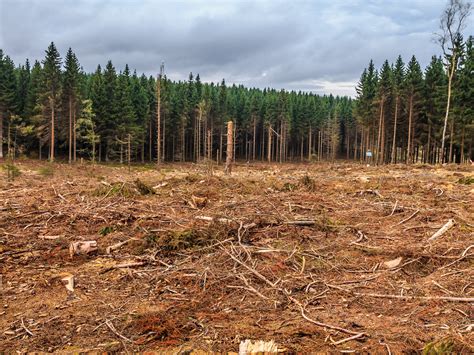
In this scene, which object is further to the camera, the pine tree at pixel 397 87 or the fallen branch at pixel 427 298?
the pine tree at pixel 397 87

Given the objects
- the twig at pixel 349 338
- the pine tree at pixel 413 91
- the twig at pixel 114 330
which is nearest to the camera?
the twig at pixel 349 338

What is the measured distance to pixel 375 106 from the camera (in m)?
54.8

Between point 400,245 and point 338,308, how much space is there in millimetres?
3142

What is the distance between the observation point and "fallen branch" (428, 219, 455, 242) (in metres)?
8.32

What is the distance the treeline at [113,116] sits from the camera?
4712 centimetres

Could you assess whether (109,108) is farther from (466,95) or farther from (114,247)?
(114,247)

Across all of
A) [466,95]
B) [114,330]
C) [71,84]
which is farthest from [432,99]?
[114,330]

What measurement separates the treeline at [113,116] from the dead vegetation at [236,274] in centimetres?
2172

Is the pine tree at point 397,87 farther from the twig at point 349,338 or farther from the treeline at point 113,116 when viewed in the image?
the twig at point 349,338

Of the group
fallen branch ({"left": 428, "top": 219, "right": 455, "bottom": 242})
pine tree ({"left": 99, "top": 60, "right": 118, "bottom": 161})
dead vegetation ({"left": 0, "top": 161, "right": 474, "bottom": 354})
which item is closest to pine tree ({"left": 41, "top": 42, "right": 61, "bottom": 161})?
pine tree ({"left": 99, "top": 60, "right": 118, "bottom": 161})

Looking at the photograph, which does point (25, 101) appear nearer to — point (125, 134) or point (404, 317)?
point (125, 134)

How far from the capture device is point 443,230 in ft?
28.4

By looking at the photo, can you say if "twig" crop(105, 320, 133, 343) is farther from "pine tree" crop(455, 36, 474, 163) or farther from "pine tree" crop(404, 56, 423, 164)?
"pine tree" crop(404, 56, 423, 164)

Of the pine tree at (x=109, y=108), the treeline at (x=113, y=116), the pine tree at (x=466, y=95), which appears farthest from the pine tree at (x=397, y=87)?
the pine tree at (x=109, y=108)
